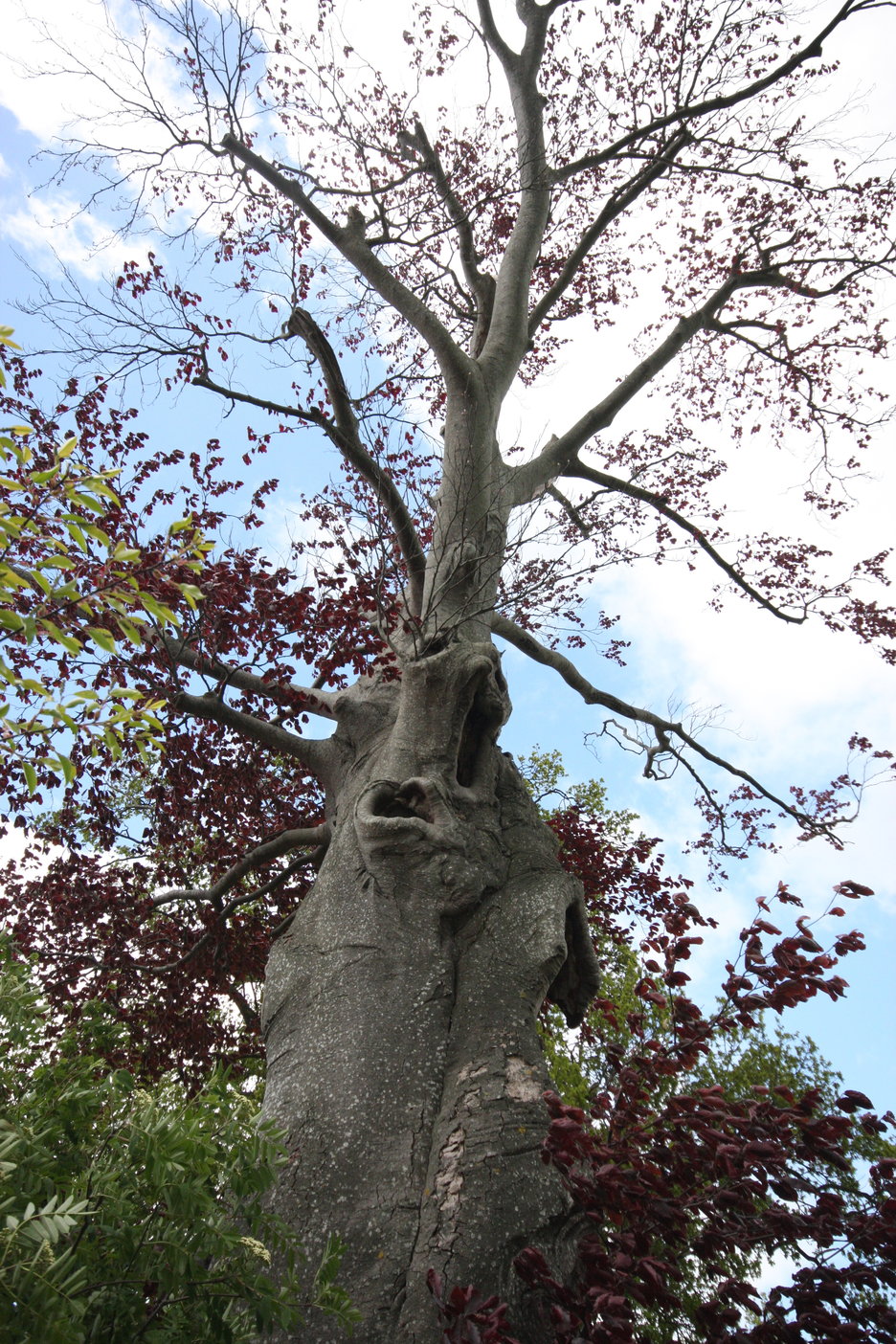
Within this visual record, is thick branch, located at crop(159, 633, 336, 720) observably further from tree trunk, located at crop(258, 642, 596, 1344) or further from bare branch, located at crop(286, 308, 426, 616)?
bare branch, located at crop(286, 308, 426, 616)

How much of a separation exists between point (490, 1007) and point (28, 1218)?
2004 millimetres

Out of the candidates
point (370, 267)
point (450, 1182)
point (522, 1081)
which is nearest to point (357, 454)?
point (370, 267)

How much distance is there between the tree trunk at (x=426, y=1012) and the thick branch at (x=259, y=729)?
377 millimetres

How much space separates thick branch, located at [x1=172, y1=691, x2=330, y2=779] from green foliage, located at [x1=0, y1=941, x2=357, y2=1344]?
3.04 m

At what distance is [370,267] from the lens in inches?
259

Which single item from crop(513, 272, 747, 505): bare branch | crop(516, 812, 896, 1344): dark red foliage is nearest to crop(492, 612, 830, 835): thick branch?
crop(513, 272, 747, 505): bare branch

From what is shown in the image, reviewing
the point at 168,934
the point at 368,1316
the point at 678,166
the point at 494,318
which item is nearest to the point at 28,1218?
the point at 368,1316

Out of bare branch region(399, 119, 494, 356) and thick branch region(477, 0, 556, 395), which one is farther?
bare branch region(399, 119, 494, 356)

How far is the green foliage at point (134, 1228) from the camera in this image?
136 cm

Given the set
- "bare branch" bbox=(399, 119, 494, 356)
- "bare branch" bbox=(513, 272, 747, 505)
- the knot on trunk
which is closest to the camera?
the knot on trunk

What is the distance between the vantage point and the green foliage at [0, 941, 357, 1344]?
1362 mm

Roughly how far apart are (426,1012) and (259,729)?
8.57 ft

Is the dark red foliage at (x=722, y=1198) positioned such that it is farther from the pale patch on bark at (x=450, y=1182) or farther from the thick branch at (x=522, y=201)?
the thick branch at (x=522, y=201)

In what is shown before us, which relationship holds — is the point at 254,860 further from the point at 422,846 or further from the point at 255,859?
the point at 422,846
